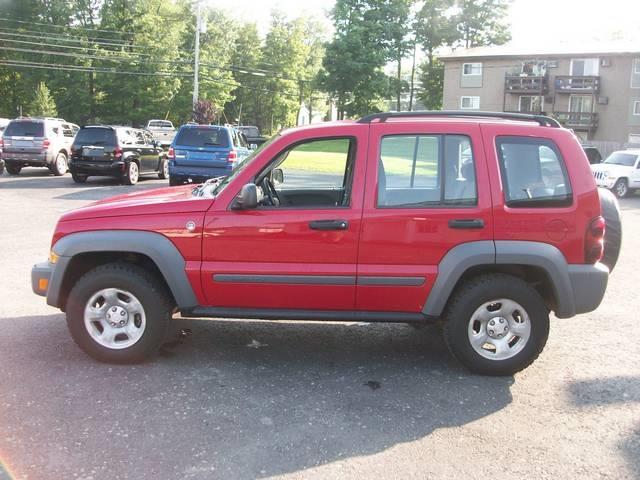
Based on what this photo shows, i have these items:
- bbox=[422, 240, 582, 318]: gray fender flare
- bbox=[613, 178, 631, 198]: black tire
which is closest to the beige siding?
bbox=[613, 178, 631, 198]: black tire

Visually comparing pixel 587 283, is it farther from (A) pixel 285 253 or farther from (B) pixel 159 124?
(B) pixel 159 124

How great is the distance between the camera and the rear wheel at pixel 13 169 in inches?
774

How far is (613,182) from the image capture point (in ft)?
71.9

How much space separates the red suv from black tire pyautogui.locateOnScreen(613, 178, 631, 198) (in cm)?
1963

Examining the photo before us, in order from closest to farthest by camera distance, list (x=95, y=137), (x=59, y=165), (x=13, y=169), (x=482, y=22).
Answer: (x=95, y=137)
(x=13, y=169)
(x=59, y=165)
(x=482, y=22)

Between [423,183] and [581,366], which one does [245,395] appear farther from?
[581,366]

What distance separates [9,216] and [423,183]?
9818 mm

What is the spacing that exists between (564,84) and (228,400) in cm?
4635

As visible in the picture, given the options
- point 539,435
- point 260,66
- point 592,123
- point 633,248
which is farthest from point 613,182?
point 260,66

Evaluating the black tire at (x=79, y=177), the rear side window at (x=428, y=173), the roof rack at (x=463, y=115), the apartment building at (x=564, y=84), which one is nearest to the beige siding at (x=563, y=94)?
the apartment building at (x=564, y=84)

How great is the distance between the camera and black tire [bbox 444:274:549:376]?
450 cm

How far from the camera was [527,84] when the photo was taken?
45.8m

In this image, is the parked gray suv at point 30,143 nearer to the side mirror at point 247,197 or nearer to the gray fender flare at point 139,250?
the gray fender flare at point 139,250

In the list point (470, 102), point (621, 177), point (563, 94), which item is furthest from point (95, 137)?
point (563, 94)
